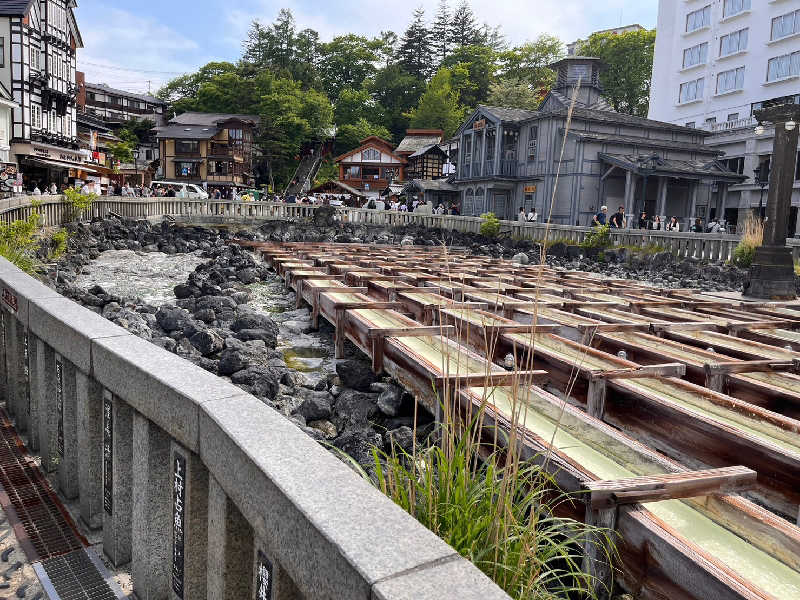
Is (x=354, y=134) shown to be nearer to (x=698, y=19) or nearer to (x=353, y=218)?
(x=353, y=218)

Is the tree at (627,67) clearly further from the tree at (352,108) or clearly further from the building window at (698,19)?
the tree at (352,108)

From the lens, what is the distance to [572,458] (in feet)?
10.2

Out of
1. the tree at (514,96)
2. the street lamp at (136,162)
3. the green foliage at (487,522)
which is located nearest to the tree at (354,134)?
the tree at (514,96)

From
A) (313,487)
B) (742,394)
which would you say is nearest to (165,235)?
(742,394)

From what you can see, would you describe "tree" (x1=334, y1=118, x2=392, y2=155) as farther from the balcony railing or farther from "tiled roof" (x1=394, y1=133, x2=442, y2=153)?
the balcony railing

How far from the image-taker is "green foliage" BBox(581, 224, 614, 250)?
1920 cm

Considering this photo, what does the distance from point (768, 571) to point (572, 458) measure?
967 mm

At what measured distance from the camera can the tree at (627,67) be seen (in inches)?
2074

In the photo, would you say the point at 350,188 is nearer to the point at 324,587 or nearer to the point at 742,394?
the point at 742,394

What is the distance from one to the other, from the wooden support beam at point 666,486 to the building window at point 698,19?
Result: 43.7 metres

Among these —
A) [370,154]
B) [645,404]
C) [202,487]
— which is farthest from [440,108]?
[202,487]

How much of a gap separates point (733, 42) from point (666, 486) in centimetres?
4203

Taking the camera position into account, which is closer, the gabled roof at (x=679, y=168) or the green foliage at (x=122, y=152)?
the gabled roof at (x=679, y=168)

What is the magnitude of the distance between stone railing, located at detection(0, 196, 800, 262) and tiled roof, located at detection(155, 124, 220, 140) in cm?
2142
